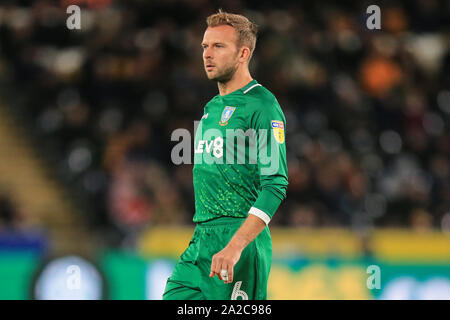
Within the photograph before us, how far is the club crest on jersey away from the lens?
4195mm

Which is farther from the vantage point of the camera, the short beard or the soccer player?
the short beard

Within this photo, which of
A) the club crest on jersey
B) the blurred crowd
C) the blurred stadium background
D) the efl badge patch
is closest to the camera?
the efl badge patch

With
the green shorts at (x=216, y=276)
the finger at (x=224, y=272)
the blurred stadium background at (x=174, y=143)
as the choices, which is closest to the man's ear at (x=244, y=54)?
the green shorts at (x=216, y=276)

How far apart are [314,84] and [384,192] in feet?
6.70

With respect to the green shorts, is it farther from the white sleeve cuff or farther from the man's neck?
the man's neck

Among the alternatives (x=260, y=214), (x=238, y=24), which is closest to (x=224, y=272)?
(x=260, y=214)

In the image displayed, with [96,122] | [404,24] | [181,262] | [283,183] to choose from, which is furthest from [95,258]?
[404,24]

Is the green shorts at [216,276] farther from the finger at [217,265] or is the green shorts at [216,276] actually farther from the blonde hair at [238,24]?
the blonde hair at [238,24]

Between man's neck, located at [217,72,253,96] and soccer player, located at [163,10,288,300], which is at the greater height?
man's neck, located at [217,72,253,96]

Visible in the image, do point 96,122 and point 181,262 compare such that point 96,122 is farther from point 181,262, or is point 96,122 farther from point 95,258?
point 181,262

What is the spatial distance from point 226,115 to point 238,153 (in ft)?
0.76

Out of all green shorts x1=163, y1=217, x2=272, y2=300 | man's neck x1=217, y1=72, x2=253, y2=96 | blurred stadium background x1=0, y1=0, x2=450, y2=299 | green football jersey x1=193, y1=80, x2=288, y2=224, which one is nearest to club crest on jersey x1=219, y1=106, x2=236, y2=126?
green football jersey x1=193, y1=80, x2=288, y2=224

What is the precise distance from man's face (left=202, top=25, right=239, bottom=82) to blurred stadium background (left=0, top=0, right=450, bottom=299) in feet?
15.1

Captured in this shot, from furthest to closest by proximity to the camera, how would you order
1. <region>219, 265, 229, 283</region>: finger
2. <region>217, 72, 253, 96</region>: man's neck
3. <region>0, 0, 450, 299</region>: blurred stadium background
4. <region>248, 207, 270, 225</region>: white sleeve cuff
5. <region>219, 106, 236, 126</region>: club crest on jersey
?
<region>0, 0, 450, 299</region>: blurred stadium background
<region>217, 72, 253, 96</region>: man's neck
<region>219, 106, 236, 126</region>: club crest on jersey
<region>248, 207, 270, 225</region>: white sleeve cuff
<region>219, 265, 229, 283</region>: finger
